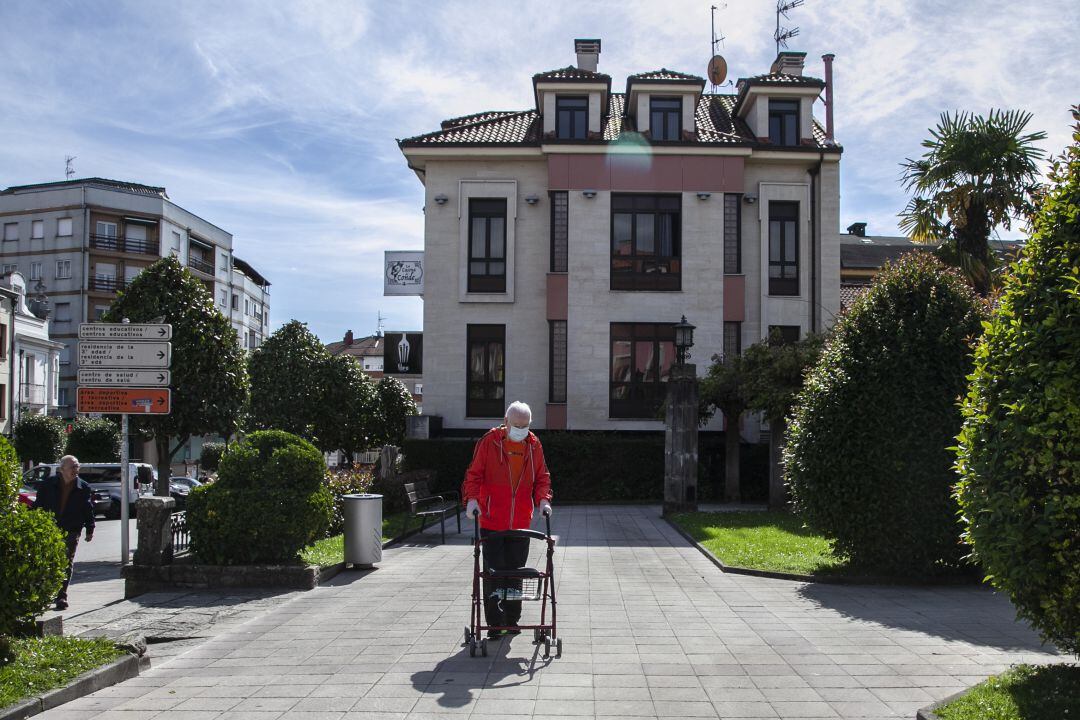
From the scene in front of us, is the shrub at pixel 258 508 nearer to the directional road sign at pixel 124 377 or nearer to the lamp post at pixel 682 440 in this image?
the directional road sign at pixel 124 377

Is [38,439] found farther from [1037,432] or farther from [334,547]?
[1037,432]

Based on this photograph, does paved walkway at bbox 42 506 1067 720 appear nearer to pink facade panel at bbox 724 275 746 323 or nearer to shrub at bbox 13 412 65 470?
pink facade panel at bbox 724 275 746 323

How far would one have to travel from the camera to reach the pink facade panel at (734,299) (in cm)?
2775

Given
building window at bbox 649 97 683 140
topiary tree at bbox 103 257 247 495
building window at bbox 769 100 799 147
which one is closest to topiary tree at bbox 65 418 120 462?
building window at bbox 649 97 683 140

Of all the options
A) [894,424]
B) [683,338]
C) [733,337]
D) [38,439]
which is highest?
[733,337]

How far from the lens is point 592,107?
2808cm

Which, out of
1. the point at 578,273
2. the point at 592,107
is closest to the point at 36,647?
the point at 578,273

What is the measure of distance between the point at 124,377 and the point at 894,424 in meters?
9.60

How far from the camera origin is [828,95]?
101 ft

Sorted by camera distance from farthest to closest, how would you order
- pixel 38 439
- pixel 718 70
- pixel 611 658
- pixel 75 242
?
pixel 75 242
pixel 38 439
pixel 718 70
pixel 611 658

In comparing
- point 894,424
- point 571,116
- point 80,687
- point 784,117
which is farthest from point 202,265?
point 80,687

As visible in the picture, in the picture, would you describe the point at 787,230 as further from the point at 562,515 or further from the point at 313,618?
the point at 313,618

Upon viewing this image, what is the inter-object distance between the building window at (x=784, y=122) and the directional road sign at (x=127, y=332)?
2188cm

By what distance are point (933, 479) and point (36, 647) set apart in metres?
8.78
